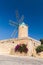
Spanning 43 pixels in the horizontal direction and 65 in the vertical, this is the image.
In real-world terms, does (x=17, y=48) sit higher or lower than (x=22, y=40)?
lower

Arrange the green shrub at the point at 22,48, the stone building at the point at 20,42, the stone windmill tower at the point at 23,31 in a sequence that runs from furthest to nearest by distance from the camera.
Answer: the stone windmill tower at the point at 23,31 → the stone building at the point at 20,42 → the green shrub at the point at 22,48

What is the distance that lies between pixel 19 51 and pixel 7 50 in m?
5.53

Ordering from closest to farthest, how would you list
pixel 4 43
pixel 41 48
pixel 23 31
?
pixel 41 48, pixel 4 43, pixel 23 31

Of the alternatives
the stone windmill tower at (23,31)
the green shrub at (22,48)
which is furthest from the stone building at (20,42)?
the green shrub at (22,48)

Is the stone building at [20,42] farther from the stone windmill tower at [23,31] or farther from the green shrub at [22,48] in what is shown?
the green shrub at [22,48]

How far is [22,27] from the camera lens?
3856 cm

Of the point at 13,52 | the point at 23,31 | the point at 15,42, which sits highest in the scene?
the point at 23,31

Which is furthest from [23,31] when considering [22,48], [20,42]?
[22,48]

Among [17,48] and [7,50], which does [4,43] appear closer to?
[7,50]

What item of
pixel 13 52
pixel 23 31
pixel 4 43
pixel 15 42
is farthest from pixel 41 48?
pixel 23 31

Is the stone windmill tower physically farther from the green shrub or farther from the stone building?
the green shrub

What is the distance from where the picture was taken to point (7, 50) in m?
29.9

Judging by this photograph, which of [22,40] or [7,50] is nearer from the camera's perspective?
[22,40]

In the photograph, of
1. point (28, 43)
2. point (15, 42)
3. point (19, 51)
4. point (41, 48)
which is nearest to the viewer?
point (41, 48)
